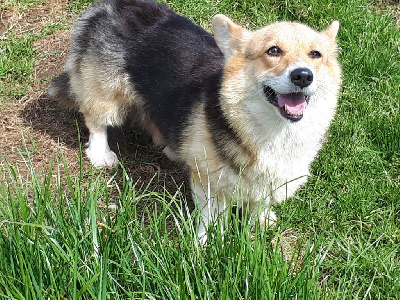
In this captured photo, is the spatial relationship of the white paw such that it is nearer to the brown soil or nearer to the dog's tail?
the brown soil

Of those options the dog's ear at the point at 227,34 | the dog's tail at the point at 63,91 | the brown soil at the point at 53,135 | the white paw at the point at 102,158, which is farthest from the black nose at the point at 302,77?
the dog's tail at the point at 63,91

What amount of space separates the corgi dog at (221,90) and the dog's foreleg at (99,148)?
186 millimetres

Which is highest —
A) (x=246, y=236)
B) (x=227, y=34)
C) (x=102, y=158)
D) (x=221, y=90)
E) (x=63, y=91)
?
(x=227, y=34)

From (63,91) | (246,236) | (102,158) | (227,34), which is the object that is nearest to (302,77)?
(227,34)

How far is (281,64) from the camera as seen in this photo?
3.31 m

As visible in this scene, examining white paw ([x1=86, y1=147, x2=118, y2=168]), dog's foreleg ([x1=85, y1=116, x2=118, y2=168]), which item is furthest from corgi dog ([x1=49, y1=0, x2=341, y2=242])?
white paw ([x1=86, y1=147, x2=118, y2=168])

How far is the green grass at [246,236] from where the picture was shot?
2.70 meters

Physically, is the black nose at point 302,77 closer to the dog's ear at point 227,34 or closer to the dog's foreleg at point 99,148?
the dog's ear at point 227,34

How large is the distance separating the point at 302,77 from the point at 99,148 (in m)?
2.24

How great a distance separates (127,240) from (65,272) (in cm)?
35

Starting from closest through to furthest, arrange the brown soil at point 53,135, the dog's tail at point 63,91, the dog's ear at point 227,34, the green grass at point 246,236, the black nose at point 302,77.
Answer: the green grass at point 246,236
the black nose at point 302,77
the dog's ear at point 227,34
the brown soil at point 53,135
the dog's tail at point 63,91

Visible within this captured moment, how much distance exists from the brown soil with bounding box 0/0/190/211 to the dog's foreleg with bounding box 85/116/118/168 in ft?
0.25

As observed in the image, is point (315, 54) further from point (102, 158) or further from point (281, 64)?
point (102, 158)

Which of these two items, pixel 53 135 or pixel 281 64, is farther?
pixel 53 135
